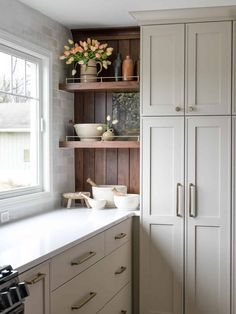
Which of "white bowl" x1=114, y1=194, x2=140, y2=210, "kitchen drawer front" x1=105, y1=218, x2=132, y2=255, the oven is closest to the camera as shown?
the oven

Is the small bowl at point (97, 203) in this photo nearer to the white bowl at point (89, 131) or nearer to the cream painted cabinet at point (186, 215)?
the cream painted cabinet at point (186, 215)

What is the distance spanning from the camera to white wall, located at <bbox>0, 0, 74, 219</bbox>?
334 cm

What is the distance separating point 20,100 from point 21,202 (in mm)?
734

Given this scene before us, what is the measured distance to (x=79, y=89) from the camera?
4.04 meters

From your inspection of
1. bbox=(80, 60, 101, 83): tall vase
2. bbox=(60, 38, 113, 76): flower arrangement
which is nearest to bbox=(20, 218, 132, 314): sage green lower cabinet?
bbox=(80, 60, 101, 83): tall vase

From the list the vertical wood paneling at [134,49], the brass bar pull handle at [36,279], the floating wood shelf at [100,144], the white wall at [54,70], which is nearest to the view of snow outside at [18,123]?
the white wall at [54,70]

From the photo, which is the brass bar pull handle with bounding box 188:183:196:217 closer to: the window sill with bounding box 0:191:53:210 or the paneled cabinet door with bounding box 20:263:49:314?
the window sill with bounding box 0:191:53:210

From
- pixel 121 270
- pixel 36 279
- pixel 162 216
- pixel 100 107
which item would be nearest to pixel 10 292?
pixel 36 279

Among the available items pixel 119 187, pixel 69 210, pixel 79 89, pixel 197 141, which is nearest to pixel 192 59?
pixel 197 141

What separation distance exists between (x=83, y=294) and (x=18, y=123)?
1.35m

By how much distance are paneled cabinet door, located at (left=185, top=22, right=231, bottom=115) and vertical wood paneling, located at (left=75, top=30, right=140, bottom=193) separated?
679 mm

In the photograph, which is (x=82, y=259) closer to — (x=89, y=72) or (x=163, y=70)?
(x=163, y=70)

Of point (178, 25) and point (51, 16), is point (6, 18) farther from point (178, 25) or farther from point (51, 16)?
point (178, 25)

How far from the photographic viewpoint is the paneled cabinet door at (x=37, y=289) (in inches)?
89.0
